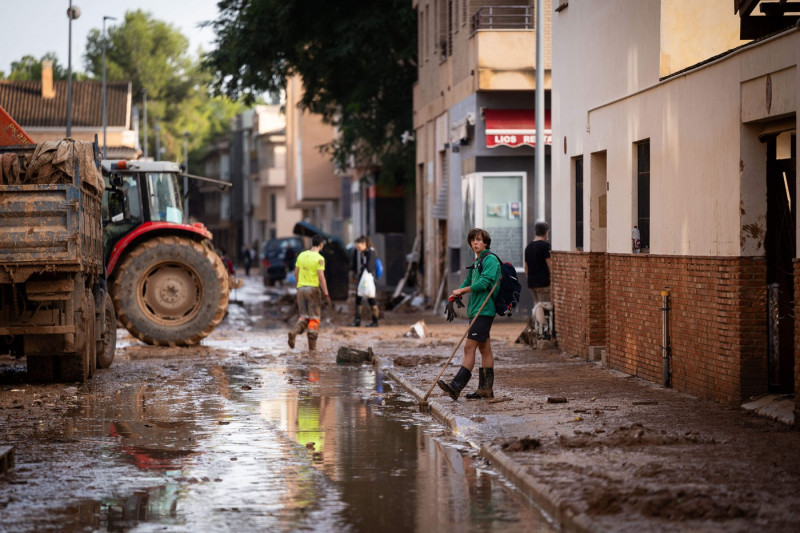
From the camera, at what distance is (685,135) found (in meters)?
14.5

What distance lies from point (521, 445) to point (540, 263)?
11632mm

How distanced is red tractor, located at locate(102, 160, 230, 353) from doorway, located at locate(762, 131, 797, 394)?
11711 mm

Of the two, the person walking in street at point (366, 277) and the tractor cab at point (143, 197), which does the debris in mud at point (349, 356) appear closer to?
the tractor cab at point (143, 197)

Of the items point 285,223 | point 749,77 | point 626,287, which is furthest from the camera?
point 285,223

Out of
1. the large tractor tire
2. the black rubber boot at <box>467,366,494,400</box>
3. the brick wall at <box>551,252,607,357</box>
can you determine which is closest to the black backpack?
the black rubber boot at <box>467,366,494,400</box>

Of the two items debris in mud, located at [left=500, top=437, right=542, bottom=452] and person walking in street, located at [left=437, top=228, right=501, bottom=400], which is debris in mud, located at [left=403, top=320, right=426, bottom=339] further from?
debris in mud, located at [left=500, top=437, right=542, bottom=452]

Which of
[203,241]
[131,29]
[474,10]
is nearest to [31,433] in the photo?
[203,241]

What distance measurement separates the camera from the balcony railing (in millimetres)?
28830

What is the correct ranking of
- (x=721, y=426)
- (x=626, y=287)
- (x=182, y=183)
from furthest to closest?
(x=182, y=183) → (x=626, y=287) → (x=721, y=426)

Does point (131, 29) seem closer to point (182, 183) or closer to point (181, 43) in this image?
point (181, 43)

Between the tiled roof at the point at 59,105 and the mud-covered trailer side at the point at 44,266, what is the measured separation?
61.9 m

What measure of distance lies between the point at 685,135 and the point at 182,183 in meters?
12.5

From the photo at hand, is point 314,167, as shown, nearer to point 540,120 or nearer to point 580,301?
point 540,120

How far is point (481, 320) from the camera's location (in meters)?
14.3
